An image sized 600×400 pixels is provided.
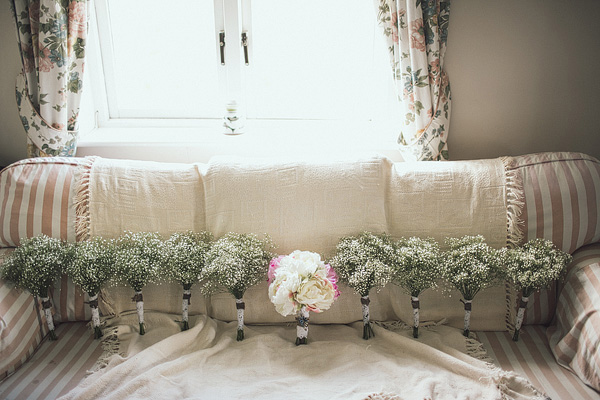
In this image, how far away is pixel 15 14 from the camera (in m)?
1.93

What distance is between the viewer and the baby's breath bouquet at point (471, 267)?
166 cm

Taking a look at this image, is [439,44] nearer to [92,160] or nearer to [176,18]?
[176,18]

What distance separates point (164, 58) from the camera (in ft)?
7.78

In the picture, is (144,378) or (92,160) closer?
(144,378)

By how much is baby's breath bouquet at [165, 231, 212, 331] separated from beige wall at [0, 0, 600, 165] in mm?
1113

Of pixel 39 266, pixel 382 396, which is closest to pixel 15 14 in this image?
pixel 39 266

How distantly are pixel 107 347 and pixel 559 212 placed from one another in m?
1.77

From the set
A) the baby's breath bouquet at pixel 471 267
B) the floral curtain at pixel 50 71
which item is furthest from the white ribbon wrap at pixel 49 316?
the baby's breath bouquet at pixel 471 267

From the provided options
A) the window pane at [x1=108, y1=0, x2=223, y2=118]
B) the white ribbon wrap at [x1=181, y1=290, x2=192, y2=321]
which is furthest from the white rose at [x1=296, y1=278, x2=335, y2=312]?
the window pane at [x1=108, y1=0, x2=223, y2=118]

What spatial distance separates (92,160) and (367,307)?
4.10 ft

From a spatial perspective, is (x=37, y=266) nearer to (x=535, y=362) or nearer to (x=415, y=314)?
(x=415, y=314)

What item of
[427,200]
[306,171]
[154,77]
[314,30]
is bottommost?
[427,200]

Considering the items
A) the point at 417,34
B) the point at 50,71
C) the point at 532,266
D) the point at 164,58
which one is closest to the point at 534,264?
the point at 532,266

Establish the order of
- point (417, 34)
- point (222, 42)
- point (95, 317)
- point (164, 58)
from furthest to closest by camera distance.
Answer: point (164, 58)
point (222, 42)
point (417, 34)
point (95, 317)
